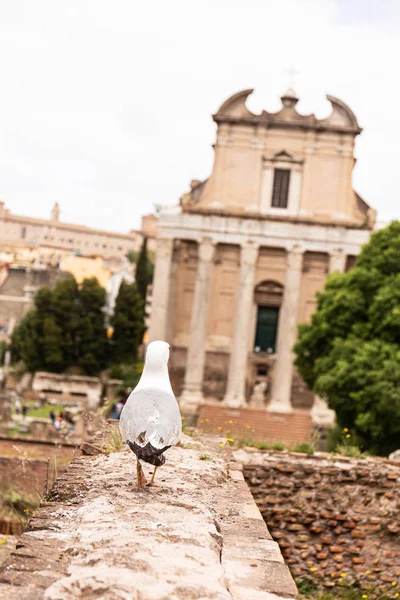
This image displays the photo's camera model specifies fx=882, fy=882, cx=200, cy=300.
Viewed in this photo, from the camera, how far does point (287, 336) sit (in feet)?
122

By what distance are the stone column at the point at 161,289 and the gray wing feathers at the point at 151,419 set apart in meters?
31.2

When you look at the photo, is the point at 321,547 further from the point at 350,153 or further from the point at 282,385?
the point at 350,153

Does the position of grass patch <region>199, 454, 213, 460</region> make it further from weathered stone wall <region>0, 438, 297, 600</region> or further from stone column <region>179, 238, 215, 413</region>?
stone column <region>179, 238, 215, 413</region>

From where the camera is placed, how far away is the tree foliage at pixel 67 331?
4344 cm

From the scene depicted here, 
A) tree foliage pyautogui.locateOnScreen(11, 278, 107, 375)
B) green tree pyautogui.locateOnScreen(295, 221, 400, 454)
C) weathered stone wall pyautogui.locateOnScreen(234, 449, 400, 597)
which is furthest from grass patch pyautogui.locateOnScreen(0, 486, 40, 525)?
tree foliage pyautogui.locateOnScreen(11, 278, 107, 375)

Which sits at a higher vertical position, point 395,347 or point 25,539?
point 395,347

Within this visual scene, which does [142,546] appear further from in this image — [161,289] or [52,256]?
[52,256]

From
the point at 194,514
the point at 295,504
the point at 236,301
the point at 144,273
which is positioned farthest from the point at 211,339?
the point at 194,514

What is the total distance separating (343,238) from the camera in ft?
124

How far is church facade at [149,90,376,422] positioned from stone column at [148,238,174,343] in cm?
4

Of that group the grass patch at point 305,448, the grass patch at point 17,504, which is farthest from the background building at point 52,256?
the grass patch at point 305,448

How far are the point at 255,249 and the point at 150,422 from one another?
104 ft

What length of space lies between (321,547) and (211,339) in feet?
91.4

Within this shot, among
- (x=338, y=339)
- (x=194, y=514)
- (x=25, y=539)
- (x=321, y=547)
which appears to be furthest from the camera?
(x=338, y=339)
